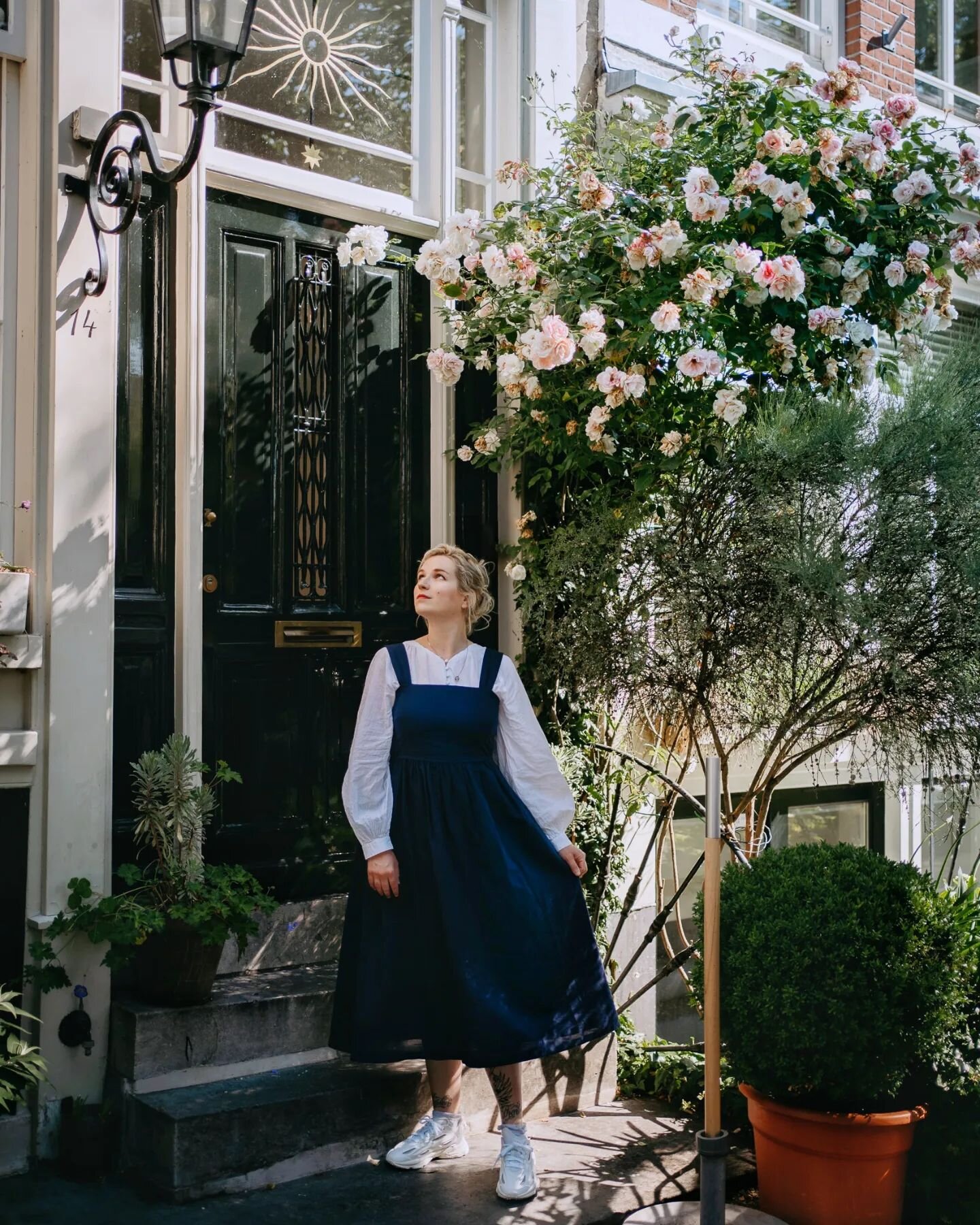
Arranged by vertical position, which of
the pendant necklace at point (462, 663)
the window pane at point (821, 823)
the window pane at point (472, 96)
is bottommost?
the window pane at point (821, 823)

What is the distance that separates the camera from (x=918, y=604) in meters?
4.24

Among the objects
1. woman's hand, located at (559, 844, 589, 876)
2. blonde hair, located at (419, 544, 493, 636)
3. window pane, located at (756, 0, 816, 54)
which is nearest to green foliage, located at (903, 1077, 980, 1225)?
woman's hand, located at (559, 844, 589, 876)

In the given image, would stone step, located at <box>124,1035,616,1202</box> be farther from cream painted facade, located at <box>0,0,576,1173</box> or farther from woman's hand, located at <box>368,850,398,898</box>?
woman's hand, located at <box>368,850,398,898</box>

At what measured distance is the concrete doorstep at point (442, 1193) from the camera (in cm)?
367

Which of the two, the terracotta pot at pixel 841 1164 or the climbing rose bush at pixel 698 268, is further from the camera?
the climbing rose bush at pixel 698 268

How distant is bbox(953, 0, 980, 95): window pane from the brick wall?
700 mm

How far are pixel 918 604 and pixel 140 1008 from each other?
287cm

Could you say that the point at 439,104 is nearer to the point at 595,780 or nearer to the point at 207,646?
the point at 207,646

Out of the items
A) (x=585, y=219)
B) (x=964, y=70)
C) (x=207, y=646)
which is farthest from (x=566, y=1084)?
(x=964, y=70)

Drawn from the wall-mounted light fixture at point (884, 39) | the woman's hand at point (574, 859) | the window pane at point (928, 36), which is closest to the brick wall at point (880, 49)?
the wall-mounted light fixture at point (884, 39)

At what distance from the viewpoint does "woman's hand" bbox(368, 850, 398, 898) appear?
390 cm

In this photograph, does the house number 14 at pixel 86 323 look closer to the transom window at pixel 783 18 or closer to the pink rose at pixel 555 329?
the pink rose at pixel 555 329

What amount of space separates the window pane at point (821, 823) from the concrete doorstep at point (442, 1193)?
2731 mm

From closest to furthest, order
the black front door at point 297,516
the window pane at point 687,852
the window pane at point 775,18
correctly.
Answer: the black front door at point 297,516, the window pane at point 687,852, the window pane at point 775,18
